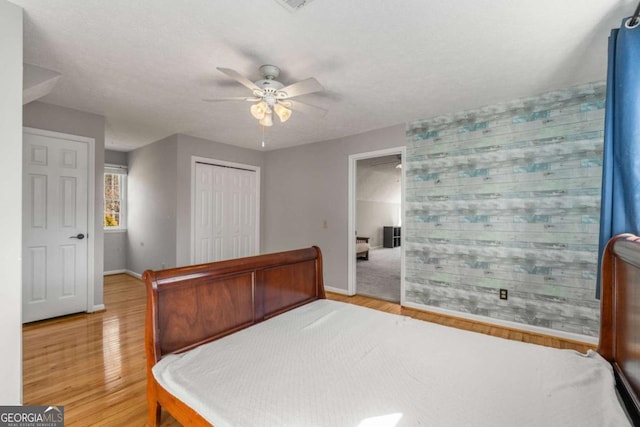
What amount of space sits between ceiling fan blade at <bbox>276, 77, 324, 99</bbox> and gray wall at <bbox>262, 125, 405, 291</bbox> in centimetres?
Answer: 195

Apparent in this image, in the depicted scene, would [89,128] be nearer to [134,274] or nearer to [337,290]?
[134,274]

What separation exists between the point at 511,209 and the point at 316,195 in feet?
8.68

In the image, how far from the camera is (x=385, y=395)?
1.19 m

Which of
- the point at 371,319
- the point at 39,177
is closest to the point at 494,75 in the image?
the point at 371,319

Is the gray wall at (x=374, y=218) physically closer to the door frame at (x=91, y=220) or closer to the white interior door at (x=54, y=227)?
the door frame at (x=91, y=220)

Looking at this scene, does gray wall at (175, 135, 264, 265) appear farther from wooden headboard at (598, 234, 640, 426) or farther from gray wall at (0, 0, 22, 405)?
wooden headboard at (598, 234, 640, 426)

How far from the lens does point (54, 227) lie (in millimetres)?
3270

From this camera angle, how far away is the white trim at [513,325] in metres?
2.67

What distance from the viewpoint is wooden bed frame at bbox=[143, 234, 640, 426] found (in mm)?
1217

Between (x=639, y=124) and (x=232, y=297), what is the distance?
102 inches

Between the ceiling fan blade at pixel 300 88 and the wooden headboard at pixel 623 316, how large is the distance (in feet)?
6.33

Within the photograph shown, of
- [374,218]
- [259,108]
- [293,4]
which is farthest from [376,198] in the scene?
[293,4]

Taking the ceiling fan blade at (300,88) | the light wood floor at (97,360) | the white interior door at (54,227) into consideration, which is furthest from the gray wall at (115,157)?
the ceiling fan blade at (300,88)

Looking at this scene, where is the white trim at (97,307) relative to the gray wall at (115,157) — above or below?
below
